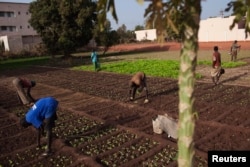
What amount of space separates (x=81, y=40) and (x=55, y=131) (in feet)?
79.9

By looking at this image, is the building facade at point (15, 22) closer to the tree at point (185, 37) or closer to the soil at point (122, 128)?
the soil at point (122, 128)

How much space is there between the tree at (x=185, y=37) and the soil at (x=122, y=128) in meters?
3.42

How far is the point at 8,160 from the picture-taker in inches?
247

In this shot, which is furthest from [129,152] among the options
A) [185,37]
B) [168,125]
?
[185,37]

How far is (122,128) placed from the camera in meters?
7.64

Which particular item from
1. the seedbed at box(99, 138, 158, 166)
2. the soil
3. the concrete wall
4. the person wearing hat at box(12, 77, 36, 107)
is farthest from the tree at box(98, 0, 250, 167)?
the concrete wall

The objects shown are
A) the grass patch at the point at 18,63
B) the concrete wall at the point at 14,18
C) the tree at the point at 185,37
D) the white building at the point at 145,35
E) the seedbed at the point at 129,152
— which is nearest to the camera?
the tree at the point at 185,37

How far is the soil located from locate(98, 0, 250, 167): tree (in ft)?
11.2

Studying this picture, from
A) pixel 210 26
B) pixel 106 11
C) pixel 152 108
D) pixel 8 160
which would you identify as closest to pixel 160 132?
pixel 152 108

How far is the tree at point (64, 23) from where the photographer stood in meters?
30.0

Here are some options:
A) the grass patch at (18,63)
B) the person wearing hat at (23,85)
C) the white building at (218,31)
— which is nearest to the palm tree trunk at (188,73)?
the person wearing hat at (23,85)

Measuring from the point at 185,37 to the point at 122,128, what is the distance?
581 centimetres

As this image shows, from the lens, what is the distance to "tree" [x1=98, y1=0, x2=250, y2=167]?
2033 millimetres

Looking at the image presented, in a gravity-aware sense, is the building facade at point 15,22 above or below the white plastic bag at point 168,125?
above
